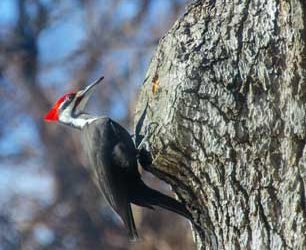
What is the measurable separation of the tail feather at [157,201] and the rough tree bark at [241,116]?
0.26 m

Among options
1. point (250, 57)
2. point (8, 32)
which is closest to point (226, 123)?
point (250, 57)

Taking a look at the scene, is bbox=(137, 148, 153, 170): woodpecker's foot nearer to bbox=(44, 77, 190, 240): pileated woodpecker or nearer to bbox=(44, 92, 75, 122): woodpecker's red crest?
bbox=(44, 77, 190, 240): pileated woodpecker

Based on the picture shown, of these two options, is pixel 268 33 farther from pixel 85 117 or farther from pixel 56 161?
pixel 56 161

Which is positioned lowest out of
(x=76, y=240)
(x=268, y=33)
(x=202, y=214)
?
(x=76, y=240)

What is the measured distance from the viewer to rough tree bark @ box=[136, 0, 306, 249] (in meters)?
4.46

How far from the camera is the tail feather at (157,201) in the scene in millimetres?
5025

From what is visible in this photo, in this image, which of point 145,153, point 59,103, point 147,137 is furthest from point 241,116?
point 59,103

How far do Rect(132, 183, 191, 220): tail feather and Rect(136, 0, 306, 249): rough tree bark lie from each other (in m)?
0.26

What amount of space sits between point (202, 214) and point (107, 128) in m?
0.81

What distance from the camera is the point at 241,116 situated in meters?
4.56

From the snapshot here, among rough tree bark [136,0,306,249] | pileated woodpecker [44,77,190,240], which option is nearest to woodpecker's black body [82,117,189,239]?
pileated woodpecker [44,77,190,240]

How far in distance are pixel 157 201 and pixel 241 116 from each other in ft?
2.68

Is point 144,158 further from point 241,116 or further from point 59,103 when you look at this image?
point 59,103

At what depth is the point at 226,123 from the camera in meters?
4.59
